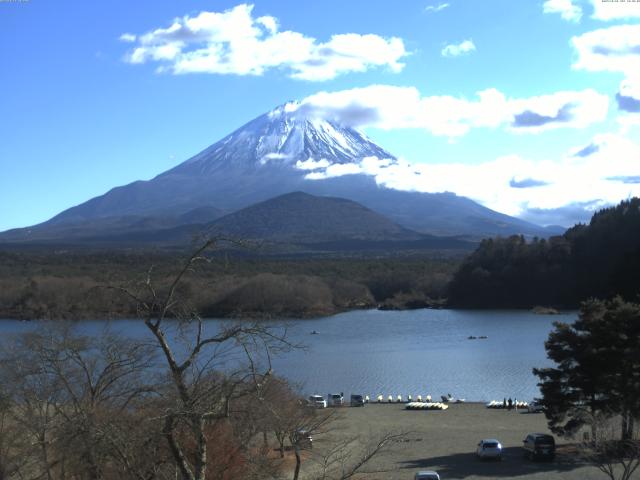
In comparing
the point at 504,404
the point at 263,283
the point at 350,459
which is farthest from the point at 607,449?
the point at 263,283

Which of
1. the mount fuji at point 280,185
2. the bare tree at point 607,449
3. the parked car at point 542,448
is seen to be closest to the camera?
the bare tree at point 607,449

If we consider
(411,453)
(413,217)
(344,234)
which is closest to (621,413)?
(411,453)

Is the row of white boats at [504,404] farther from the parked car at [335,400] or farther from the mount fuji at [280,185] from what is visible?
the mount fuji at [280,185]

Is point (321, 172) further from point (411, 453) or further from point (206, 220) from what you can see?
point (411, 453)

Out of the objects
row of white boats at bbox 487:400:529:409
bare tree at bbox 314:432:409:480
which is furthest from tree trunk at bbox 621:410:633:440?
row of white boats at bbox 487:400:529:409


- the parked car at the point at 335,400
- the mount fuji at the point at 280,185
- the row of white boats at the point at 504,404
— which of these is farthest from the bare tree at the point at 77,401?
the mount fuji at the point at 280,185

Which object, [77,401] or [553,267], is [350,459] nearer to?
[77,401]
